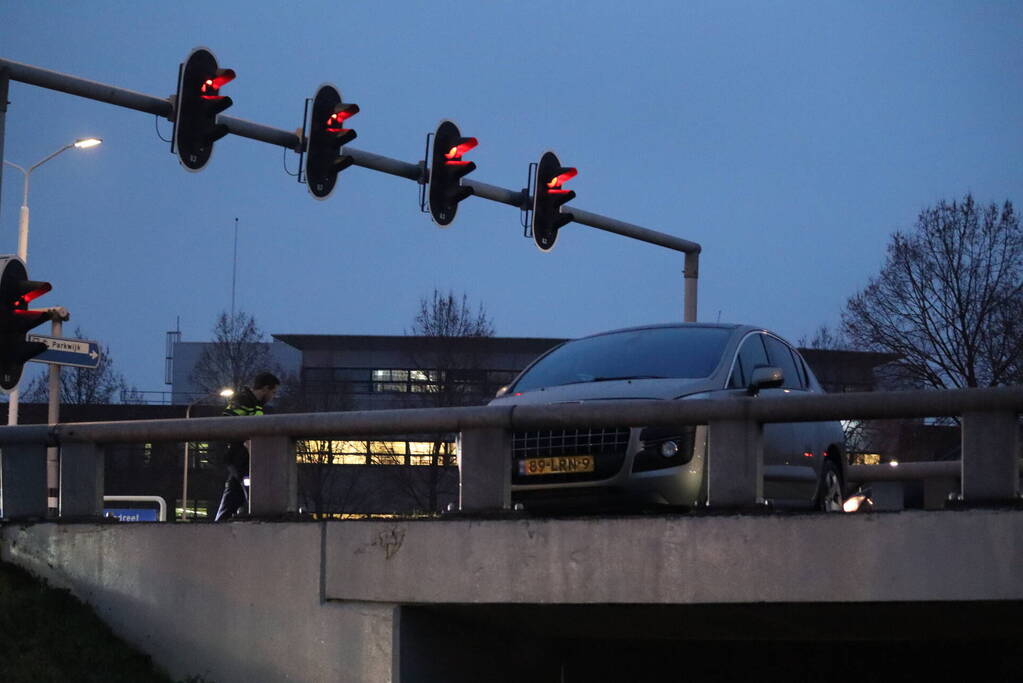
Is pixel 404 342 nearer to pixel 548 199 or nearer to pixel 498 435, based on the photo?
pixel 548 199

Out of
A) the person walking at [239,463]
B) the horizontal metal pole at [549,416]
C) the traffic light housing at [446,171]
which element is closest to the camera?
the horizontal metal pole at [549,416]

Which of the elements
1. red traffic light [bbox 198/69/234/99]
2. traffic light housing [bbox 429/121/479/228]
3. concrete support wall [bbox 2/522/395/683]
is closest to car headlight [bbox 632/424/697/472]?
concrete support wall [bbox 2/522/395/683]

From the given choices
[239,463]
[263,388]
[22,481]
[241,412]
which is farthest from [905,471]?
[22,481]

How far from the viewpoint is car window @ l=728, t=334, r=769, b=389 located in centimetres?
987

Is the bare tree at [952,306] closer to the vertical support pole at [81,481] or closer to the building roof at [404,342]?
the building roof at [404,342]

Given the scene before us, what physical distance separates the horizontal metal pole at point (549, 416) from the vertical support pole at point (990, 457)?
0.08 meters

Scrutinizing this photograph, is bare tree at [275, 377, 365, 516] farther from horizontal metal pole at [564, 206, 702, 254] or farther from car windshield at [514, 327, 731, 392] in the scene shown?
car windshield at [514, 327, 731, 392]

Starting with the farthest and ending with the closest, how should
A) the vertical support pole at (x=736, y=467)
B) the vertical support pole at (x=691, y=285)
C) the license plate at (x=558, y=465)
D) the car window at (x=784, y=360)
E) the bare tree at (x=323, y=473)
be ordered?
the bare tree at (x=323, y=473), the vertical support pole at (x=691, y=285), the car window at (x=784, y=360), the license plate at (x=558, y=465), the vertical support pole at (x=736, y=467)

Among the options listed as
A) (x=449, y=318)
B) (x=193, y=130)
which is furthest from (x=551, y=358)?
(x=449, y=318)

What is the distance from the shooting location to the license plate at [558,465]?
8898 millimetres

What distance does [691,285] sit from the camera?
1922 centimetres

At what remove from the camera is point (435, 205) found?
15.9 metres

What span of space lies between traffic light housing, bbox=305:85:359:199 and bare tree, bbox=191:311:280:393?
42.6 metres

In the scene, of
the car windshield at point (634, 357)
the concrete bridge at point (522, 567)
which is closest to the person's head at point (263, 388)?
the concrete bridge at point (522, 567)
